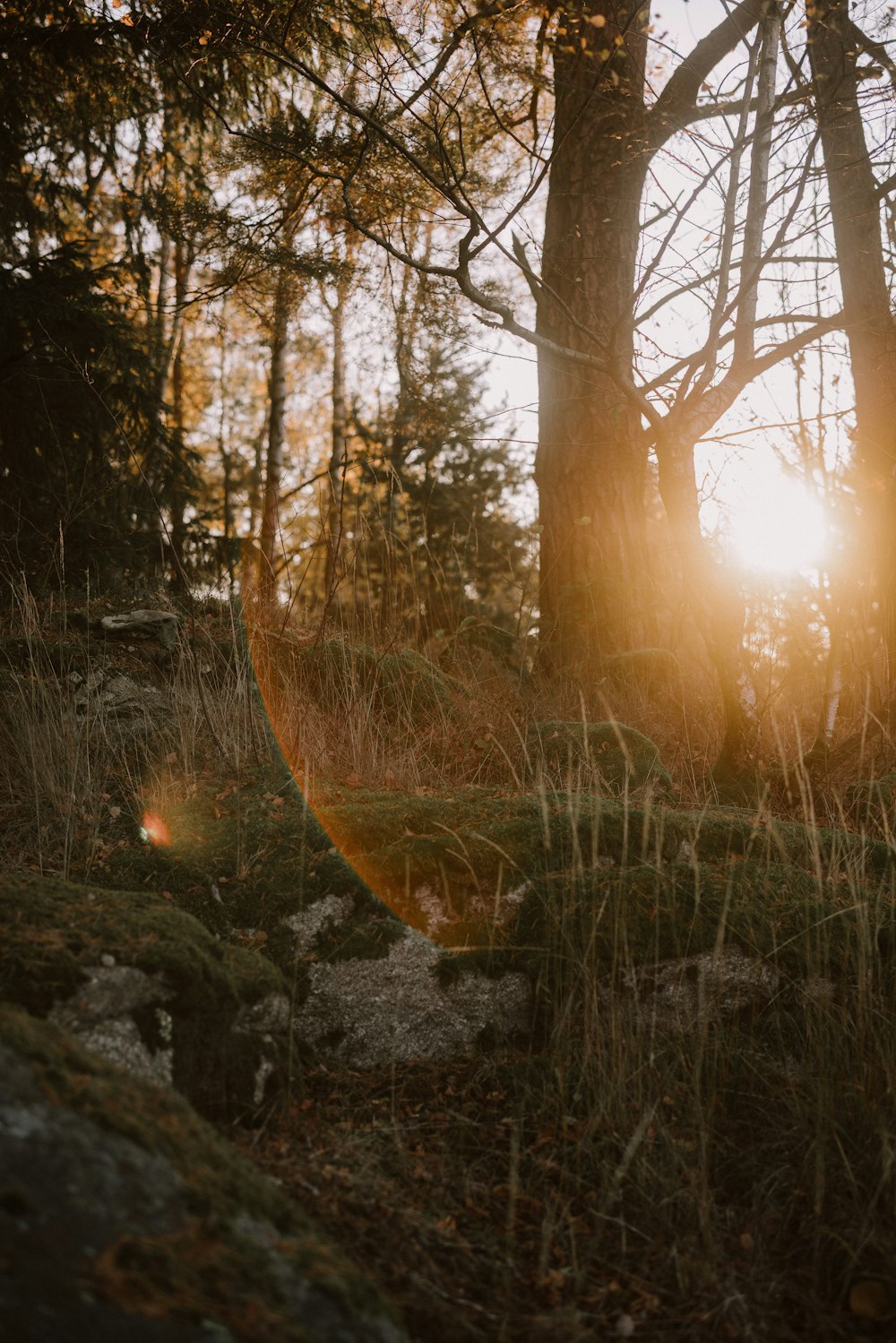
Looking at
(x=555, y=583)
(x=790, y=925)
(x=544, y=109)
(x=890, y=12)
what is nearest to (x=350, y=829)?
(x=790, y=925)

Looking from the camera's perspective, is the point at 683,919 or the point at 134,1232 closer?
the point at 134,1232

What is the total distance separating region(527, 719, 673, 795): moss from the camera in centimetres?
361

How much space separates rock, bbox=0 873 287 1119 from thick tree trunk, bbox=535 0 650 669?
14.0ft

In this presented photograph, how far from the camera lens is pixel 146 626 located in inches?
185

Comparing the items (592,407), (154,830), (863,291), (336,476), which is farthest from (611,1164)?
(336,476)

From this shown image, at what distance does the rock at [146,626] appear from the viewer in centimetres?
464

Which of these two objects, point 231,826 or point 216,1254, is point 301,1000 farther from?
point 216,1254

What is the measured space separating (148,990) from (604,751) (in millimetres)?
2449

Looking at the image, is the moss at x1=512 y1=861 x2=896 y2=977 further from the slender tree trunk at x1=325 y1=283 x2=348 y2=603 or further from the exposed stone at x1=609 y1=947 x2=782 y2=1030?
the slender tree trunk at x1=325 y1=283 x2=348 y2=603

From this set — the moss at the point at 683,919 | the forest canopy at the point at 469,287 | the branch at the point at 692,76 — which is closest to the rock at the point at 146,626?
the forest canopy at the point at 469,287

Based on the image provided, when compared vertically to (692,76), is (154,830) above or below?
below

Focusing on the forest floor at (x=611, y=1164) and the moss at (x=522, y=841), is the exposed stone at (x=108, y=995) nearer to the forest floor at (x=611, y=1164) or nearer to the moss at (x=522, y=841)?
the forest floor at (x=611, y=1164)

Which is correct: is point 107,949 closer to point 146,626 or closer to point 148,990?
point 148,990

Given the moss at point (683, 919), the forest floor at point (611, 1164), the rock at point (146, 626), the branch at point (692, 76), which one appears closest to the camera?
the forest floor at point (611, 1164)
